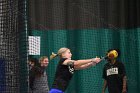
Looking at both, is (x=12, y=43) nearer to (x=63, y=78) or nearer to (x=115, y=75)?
(x=63, y=78)

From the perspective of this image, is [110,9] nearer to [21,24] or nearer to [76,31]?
[76,31]

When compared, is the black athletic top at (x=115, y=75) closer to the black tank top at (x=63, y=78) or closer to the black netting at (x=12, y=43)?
the black tank top at (x=63, y=78)

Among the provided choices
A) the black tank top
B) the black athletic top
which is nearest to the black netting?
the black tank top

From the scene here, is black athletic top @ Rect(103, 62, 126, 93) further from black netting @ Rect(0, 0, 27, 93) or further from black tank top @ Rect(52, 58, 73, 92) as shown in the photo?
black netting @ Rect(0, 0, 27, 93)

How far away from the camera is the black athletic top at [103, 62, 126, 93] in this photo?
20.2ft

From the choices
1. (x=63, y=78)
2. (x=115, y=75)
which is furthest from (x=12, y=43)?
(x=115, y=75)

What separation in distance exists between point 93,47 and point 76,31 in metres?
0.40

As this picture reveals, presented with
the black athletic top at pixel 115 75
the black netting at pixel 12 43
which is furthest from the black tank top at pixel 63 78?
the black netting at pixel 12 43

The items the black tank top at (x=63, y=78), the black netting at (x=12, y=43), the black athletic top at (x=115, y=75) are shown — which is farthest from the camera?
the black athletic top at (x=115, y=75)

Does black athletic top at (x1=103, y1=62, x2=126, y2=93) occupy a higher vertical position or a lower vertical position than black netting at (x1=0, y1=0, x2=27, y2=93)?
lower

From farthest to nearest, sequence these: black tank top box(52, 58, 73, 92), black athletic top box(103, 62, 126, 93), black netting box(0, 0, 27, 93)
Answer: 1. black athletic top box(103, 62, 126, 93)
2. black tank top box(52, 58, 73, 92)
3. black netting box(0, 0, 27, 93)

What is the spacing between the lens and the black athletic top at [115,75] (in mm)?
6156

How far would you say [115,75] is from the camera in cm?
616

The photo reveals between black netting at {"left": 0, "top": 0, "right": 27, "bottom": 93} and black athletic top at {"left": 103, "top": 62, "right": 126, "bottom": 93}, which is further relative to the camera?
black athletic top at {"left": 103, "top": 62, "right": 126, "bottom": 93}
